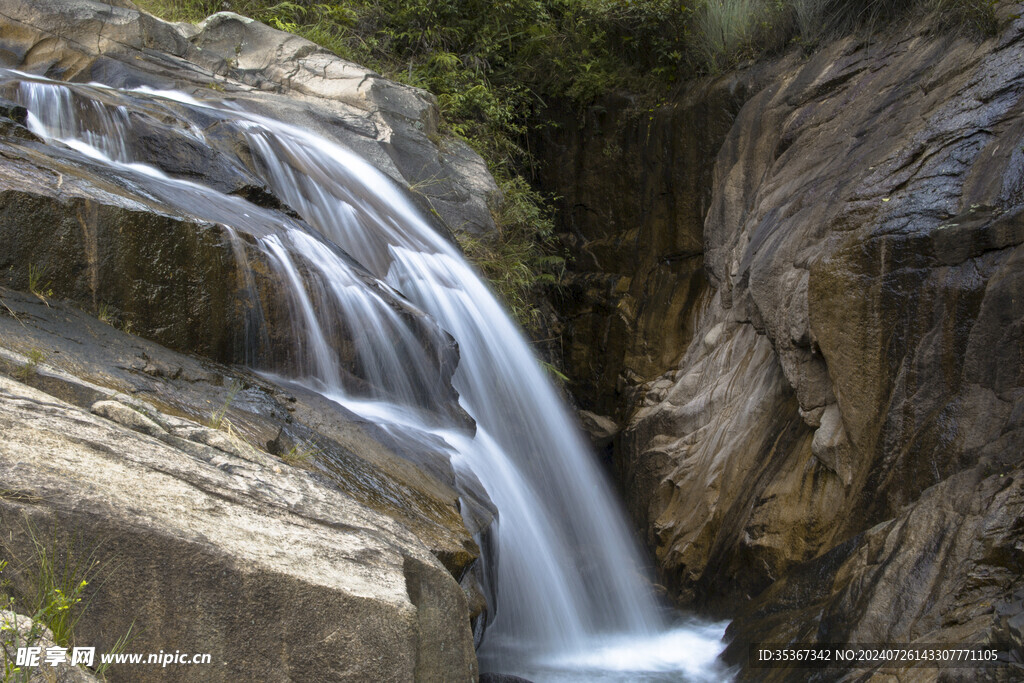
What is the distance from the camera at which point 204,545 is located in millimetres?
1982

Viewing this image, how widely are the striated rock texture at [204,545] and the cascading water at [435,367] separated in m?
1.58

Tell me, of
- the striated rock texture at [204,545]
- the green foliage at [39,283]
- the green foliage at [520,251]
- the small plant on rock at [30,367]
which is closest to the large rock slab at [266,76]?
the green foliage at [520,251]

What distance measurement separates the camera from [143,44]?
7.71 meters

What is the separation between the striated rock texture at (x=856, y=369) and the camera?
407 cm

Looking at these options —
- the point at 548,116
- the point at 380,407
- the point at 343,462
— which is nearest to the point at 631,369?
the point at 548,116

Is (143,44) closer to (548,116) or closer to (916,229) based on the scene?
(548,116)

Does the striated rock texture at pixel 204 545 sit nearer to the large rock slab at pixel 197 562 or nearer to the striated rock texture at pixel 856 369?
the large rock slab at pixel 197 562

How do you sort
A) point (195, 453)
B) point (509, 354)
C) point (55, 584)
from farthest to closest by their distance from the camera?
point (509, 354) < point (195, 453) < point (55, 584)

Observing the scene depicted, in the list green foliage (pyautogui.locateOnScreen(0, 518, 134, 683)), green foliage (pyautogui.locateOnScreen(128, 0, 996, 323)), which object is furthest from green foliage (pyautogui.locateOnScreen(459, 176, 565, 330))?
green foliage (pyautogui.locateOnScreen(0, 518, 134, 683))

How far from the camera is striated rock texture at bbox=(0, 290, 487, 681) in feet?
6.38

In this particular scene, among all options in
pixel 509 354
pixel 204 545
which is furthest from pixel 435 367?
pixel 204 545

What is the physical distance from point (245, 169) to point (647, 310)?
4.73 metres

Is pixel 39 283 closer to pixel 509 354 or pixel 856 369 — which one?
pixel 509 354

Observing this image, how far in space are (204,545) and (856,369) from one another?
433 cm
